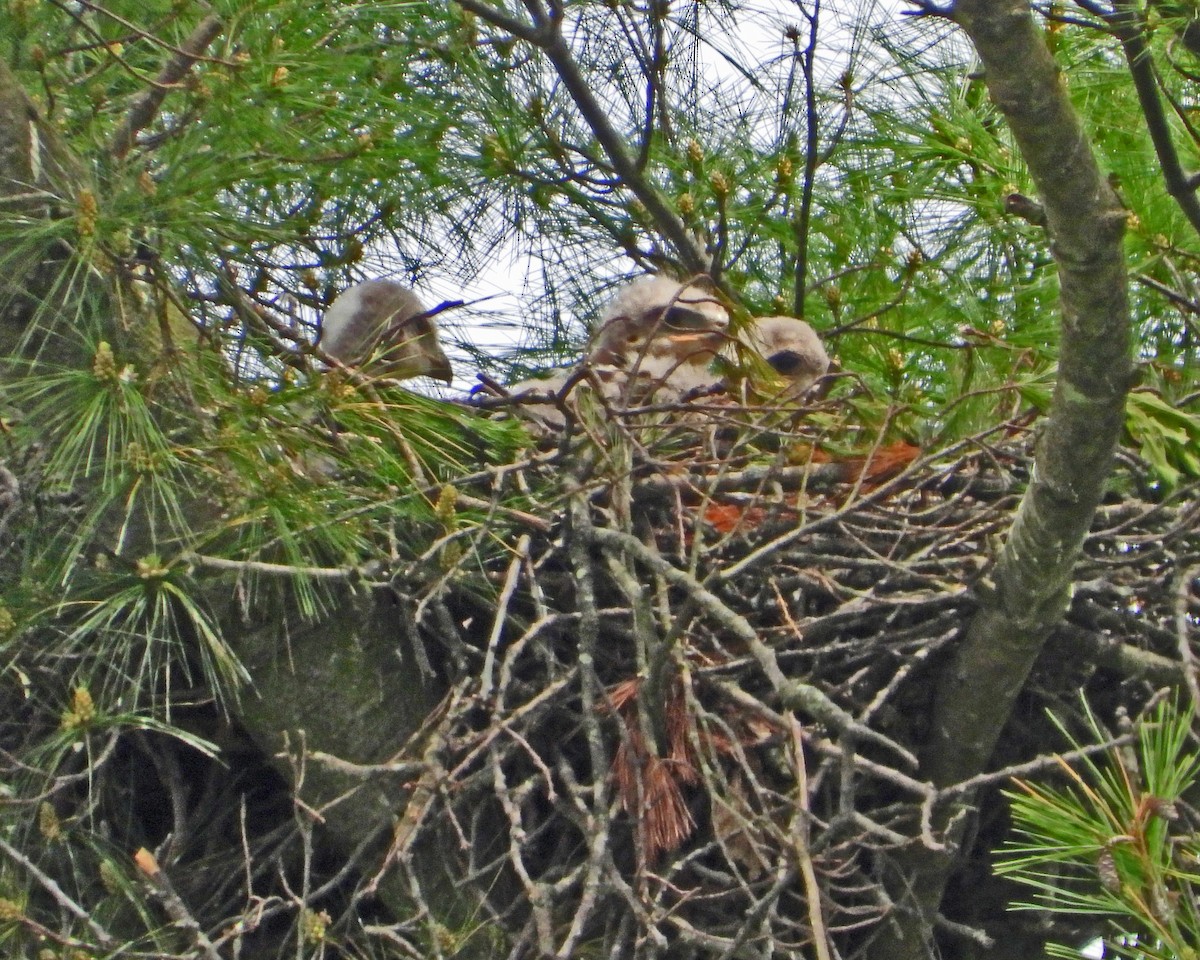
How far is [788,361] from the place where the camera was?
2.89m

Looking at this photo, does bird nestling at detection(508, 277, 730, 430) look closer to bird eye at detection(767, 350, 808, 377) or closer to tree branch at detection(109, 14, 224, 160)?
bird eye at detection(767, 350, 808, 377)

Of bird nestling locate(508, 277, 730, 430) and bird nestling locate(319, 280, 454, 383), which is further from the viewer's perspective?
bird nestling locate(319, 280, 454, 383)

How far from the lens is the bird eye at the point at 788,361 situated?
2.88 m

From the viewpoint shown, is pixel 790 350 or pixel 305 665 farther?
pixel 790 350

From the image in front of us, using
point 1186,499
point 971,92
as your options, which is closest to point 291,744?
point 1186,499

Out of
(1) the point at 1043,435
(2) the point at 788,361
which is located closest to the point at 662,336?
(2) the point at 788,361

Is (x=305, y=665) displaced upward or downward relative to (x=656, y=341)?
downward

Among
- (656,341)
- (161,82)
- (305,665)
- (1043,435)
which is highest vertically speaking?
(161,82)

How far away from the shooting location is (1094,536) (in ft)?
7.11

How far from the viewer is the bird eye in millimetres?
2883

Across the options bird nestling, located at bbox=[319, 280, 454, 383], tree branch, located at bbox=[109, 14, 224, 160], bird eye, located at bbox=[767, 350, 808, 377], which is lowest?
bird nestling, located at bbox=[319, 280, 454, 383]

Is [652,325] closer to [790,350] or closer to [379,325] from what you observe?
[790,350]

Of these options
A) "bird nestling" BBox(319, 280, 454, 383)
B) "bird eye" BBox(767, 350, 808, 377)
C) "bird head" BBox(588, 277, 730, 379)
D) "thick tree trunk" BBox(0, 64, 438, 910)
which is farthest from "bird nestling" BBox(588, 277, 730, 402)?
"thick tree trunk" BBox(0, 64, 438, 910)

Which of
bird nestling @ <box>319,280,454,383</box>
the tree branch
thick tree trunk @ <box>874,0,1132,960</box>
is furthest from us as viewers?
bird nestling @ <box>319,280,454,383</box>
